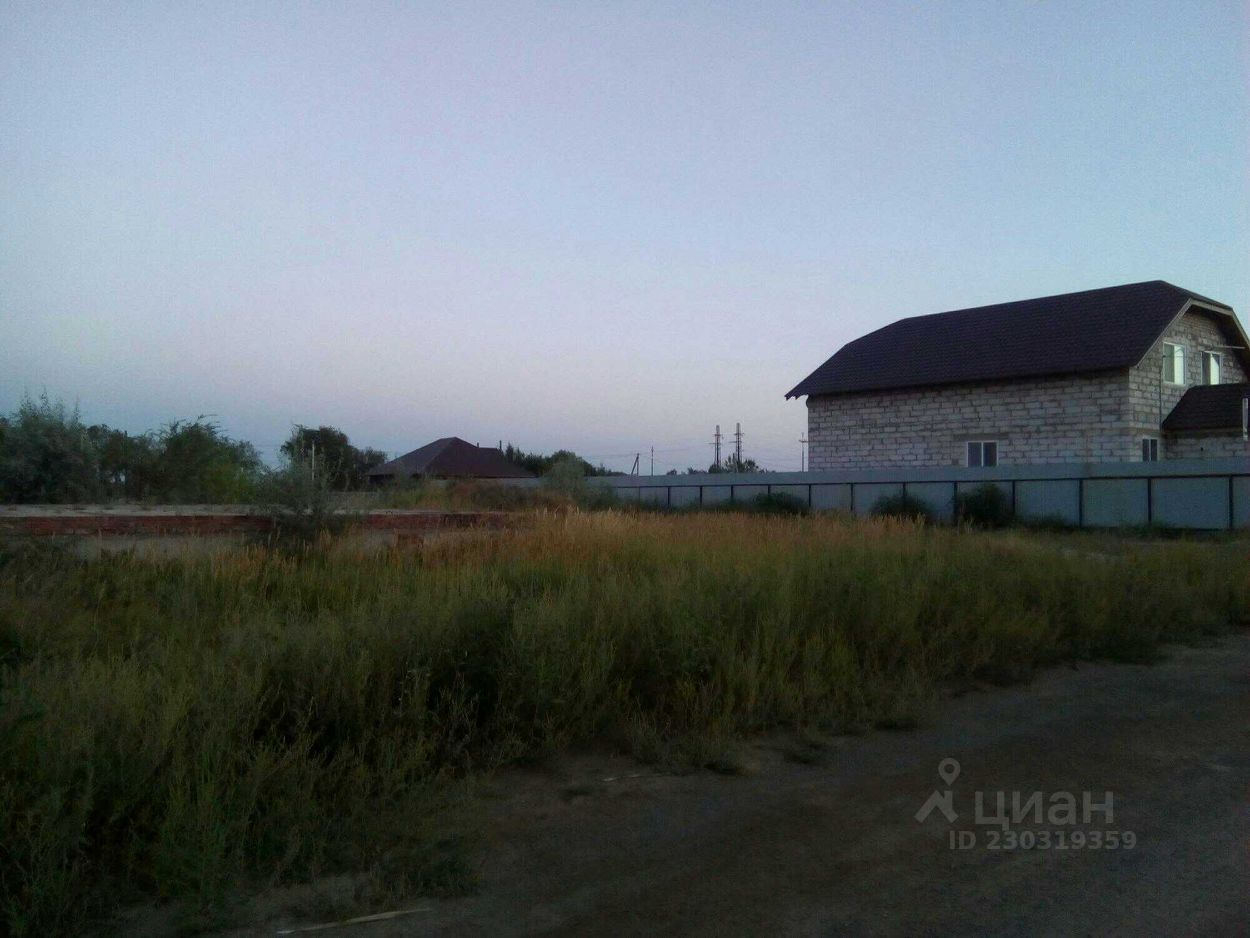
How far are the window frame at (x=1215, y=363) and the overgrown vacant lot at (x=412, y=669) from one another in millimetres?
28406

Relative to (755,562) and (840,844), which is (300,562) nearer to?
(755,562)

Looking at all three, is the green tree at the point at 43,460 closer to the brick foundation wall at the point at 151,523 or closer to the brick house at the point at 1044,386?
the brick foundation wall at the point at 151,523

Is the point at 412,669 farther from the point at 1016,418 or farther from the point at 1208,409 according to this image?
the point at 1208,409

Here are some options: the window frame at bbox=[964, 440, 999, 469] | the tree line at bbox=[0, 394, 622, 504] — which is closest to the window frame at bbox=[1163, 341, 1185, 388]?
the window frame at bbox=[964, 440, 999, 469]

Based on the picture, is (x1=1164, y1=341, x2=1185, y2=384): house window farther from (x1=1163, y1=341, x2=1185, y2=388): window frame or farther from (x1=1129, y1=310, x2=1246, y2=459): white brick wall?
(x1=1129, y1=310, x2=1246, y2=459): white brick wall

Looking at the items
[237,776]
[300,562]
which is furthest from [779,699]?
[300,562]

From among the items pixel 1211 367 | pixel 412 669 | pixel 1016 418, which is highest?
pixel 1211 367

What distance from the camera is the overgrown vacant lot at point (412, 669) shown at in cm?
445

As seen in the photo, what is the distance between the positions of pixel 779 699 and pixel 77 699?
15.5 feet

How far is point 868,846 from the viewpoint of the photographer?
5156 millimetres

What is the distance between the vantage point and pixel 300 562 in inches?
440

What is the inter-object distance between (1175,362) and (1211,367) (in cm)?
367

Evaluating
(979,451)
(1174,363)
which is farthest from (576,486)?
(1174,363)
